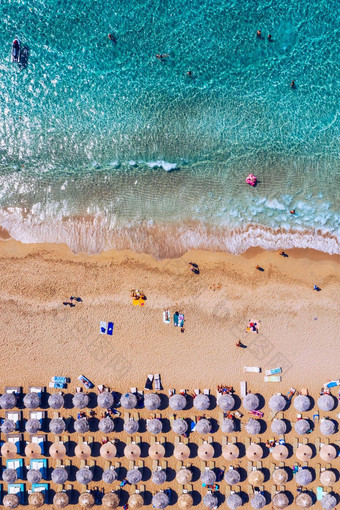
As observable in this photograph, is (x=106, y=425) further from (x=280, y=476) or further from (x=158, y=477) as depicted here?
(x=280, y=476)

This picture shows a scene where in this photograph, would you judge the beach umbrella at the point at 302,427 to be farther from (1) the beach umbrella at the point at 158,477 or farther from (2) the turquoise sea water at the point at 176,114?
(2) the turquoise sea water at the point at 176,114

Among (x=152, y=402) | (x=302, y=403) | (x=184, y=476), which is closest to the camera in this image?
(x=184, y=476)

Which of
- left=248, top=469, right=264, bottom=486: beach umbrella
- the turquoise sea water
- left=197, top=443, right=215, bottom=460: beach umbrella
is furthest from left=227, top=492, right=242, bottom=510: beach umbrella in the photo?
the turquoise sea water

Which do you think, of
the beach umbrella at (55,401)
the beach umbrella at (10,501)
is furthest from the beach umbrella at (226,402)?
the beach umbrella at (10,501)

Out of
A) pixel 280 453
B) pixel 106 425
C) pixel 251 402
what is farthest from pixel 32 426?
pixel 280 453

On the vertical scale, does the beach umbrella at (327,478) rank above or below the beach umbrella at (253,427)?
below

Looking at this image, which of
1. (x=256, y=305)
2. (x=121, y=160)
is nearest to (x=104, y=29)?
(x=121, y=160)

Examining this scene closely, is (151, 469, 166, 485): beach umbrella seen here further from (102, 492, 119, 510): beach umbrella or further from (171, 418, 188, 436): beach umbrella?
(171, 418, 188, 436): beach umbrella
